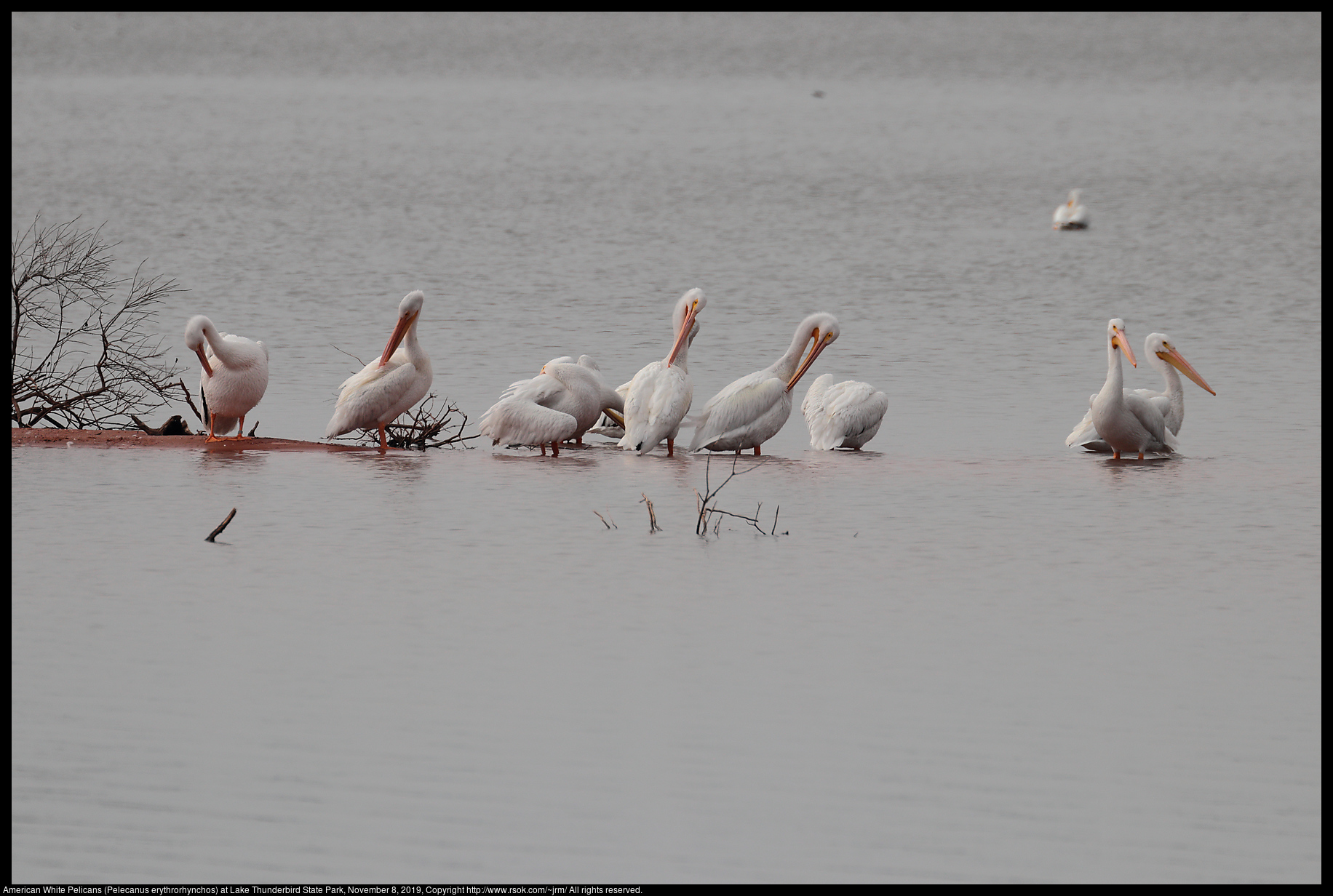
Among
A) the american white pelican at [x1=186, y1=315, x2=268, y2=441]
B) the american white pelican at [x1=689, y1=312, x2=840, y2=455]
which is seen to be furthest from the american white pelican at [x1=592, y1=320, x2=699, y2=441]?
the american white pelican at [x1=186, y1=315, x2=268, y2=441]

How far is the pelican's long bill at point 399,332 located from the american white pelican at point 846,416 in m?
2.05

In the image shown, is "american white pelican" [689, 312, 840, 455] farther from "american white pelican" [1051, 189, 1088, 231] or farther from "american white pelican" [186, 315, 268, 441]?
"american white pelican" [1051, 189, 1088, 231]

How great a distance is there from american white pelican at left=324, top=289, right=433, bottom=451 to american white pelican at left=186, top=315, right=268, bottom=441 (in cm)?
40

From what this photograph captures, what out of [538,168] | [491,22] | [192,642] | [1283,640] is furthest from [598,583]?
[491,22]

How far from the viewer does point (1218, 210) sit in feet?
81.1

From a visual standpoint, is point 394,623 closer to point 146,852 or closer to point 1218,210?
point 146,852

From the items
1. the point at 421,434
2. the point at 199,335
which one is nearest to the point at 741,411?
the point at 421,434

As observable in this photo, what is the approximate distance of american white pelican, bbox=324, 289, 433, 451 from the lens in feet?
29.0

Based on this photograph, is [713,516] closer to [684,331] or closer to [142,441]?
[684,331]

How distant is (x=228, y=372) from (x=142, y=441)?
1.83 feet

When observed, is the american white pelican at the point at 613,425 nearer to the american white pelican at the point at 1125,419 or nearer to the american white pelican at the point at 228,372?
the american white pelican at the point at 228,372

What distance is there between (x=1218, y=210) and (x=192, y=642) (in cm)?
2153

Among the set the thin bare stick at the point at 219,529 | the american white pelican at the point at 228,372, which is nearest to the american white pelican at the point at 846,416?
the american white pelican at the point at 228,372

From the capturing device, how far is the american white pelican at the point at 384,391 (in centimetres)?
884
